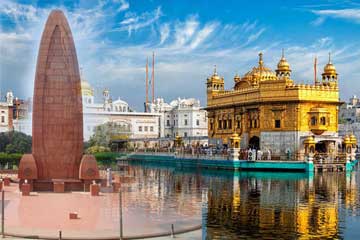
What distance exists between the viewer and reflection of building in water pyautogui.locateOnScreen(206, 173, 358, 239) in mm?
16438

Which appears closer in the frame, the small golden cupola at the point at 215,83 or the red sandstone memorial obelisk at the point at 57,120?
the red sandstone memorial obelisk at the point at 57,120

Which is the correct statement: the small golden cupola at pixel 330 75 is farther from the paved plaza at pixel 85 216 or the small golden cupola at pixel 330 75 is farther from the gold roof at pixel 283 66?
the paved plaza at pixel 85 216

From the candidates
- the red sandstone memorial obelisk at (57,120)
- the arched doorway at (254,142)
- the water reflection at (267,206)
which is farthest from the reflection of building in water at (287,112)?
the red sandstone memorial obelisk at (57,120)

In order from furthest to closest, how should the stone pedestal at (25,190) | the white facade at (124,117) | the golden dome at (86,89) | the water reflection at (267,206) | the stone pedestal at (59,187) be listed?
1. the white facade at (124,117)
2. the golden dome at (86,89)
3. the stone pedestal at (59,187)
4. the stone pedestal at (25,190)
5. the water reflection at (267,206)

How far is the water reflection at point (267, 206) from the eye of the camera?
647 inches

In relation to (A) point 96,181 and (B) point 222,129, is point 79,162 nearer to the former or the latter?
(A) point 96,181

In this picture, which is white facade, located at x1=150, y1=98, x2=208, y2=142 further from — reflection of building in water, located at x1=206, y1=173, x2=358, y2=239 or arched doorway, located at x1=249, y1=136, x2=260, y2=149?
reflection of building in water, located at x1=206, y1=173, x2=358, y2=239

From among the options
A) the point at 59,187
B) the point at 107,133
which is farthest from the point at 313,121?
the point at 59,187

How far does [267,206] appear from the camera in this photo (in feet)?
72.8

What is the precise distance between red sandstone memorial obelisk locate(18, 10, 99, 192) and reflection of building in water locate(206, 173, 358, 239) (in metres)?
5.77

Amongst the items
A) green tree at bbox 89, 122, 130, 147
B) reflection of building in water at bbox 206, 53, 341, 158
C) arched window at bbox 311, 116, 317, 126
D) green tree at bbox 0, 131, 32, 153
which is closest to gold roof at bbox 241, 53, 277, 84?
reflection of building in water at bbox 206, 53, 341, 158

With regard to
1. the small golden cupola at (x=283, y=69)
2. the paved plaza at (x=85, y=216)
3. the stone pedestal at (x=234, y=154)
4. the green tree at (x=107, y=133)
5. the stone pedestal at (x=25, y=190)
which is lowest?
the paved plaza at (x=85, y=216)

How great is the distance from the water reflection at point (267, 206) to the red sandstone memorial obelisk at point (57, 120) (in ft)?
12.2

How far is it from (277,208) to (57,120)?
9.44 meters
